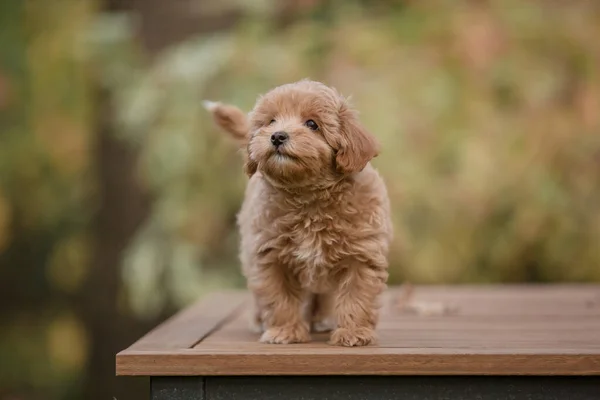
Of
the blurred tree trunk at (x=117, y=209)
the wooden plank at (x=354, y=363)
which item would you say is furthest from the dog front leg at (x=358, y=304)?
the blurred tree trunk at (x=117, y=209)

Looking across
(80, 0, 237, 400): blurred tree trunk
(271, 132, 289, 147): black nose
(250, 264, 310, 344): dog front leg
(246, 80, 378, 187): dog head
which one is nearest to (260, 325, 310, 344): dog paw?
(250, 264, 310, 344): dog front leg

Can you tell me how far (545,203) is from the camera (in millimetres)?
4781

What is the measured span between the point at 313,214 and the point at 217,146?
2618mm

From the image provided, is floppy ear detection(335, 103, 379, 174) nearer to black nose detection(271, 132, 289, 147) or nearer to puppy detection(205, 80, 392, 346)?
puppy detection(205, 80, 392, 346)

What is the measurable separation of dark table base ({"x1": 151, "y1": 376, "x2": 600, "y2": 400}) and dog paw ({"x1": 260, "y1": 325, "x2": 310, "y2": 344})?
17cm

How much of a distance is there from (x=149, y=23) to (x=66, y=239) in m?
1.38

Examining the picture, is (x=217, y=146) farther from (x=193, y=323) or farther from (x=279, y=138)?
(x=279, y=138)

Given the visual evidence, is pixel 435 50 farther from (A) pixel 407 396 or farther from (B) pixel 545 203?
(A) pixel 407 396

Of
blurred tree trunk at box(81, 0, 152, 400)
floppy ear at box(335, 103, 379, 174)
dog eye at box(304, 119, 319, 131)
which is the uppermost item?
dog eye at box(304, 119, 319, 131)

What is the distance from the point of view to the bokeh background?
190 inches

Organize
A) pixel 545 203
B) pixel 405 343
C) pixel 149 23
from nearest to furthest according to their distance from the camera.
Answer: pixel 405 343 → pixel 545 203 → pixel 149 23

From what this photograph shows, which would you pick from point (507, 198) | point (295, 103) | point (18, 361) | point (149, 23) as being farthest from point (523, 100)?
point (18, 361)

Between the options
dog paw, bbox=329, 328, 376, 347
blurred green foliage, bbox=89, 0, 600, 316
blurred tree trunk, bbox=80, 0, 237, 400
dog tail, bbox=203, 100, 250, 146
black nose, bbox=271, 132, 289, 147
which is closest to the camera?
black nose, bbox=271, 132, 289, 147

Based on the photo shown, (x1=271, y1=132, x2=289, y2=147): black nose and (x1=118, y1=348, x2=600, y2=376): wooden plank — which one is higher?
(x1=271, y1=132, x2=289, y2=147): black nose
